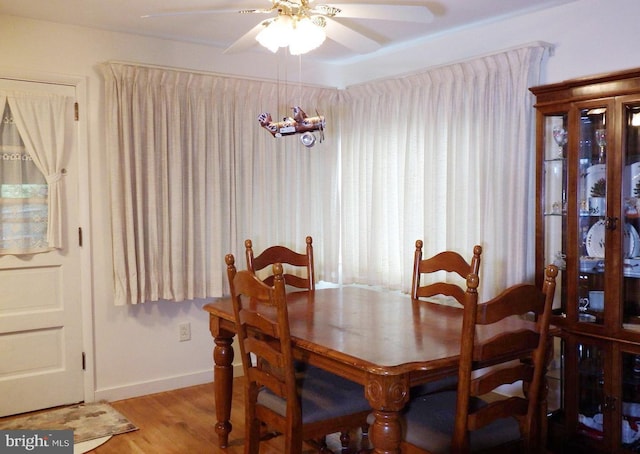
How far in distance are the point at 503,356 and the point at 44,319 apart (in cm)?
278

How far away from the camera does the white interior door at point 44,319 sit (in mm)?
3379

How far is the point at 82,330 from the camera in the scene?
11.9 ft

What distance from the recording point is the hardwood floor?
296 centimetres

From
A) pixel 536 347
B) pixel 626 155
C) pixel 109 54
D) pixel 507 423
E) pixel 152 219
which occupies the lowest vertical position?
pixel 507 423

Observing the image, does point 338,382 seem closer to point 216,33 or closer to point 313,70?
point 216,33

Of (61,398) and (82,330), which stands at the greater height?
(82,330)

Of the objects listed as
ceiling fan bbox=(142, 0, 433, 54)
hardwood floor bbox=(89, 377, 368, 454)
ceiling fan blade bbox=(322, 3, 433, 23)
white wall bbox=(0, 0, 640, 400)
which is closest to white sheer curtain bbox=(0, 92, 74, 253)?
white wall bbox=(0, 0, 640, 400)

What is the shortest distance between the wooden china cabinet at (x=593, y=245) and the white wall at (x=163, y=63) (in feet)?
1.20

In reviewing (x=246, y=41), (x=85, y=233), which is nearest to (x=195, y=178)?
(x=85, y=233)

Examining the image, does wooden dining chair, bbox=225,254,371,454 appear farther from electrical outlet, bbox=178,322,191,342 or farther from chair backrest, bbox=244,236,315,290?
electrical outlet, bbox=178,322,191,342

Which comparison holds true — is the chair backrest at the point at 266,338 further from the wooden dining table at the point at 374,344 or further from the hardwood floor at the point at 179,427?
the hardwood floor at the point at 179,427

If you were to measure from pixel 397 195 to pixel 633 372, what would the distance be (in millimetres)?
1940

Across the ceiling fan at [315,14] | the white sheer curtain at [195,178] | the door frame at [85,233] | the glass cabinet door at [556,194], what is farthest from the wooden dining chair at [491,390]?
the door frame at [85,233]

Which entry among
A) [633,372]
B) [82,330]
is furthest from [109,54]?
[633,372]
